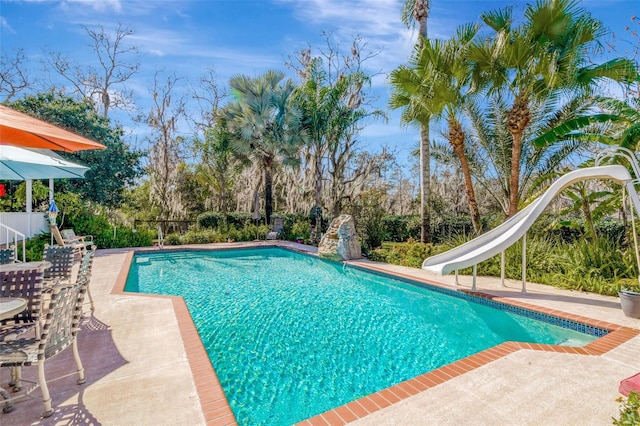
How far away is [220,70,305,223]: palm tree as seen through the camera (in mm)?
15156

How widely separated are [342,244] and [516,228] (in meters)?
5.67

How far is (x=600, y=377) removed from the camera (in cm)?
304

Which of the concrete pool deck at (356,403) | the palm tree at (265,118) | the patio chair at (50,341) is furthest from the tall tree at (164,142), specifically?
the patio chair at (50,341)

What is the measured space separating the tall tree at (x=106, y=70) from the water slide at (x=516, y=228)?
20.8 metres

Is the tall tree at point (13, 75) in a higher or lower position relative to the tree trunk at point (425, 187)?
higher

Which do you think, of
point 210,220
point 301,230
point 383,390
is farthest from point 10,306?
point 210,220

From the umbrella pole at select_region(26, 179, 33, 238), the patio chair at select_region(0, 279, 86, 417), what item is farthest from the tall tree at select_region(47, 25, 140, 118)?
the patio chair at select_region(0, 279, 86, 417)

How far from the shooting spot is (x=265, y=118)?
50.1 ft

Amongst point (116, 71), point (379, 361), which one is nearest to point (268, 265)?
point (379, 361)

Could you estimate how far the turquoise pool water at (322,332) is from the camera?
3.52m

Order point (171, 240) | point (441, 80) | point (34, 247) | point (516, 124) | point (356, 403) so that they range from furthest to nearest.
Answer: point (171, 240) → point (34, 247) → point (441, 80) → point (516, 124) → point (356, 403)

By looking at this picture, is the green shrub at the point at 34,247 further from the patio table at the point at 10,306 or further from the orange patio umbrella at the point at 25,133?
the patio table at the point at 10,306

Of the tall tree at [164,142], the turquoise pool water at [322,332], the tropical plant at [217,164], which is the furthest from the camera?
the tall tree at [164,142]

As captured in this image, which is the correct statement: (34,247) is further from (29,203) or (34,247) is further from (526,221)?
(526,221)
